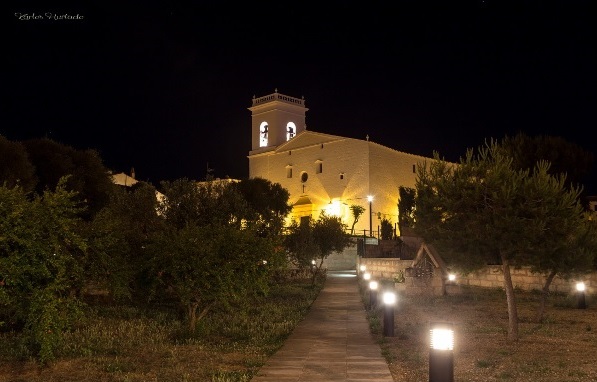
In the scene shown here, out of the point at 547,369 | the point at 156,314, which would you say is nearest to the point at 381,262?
the point at 156,314

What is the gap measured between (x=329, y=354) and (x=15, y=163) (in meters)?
29.5

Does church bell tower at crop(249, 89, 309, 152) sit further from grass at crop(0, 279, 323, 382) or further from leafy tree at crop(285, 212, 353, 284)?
grass at crop(0, 279, 323, 382)

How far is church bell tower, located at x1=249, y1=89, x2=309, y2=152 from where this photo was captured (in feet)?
259

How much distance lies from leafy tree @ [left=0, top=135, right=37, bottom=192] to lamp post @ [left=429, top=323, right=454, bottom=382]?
31842 mm

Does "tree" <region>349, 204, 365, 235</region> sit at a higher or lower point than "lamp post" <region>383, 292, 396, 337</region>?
higher

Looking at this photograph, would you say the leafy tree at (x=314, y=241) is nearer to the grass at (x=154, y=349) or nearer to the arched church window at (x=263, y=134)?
the grass at (x=154, y=349)

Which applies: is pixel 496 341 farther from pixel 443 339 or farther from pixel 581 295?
pixel 581 295

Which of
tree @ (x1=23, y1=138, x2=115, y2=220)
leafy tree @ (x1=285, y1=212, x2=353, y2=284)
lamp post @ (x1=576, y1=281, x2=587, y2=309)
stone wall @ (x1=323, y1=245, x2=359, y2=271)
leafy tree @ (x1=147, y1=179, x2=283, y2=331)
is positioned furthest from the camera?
stone wall @ (x1=323, y1=245, x2=359, y2=271)

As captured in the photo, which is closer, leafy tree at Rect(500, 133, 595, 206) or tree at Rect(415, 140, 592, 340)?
tree at Rect(415, 140, 592, 340)

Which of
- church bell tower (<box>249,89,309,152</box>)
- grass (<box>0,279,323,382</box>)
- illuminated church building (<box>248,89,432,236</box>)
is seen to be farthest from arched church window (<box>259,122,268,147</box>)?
grass (<box>0,279,323,382</box>)

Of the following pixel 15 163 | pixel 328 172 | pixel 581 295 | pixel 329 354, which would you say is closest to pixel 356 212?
pixel 328 172

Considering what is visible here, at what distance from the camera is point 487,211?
12.8 metres

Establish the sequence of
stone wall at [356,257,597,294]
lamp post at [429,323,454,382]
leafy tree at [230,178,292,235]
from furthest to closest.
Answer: leafy tree at [230,178,292,235]
stone wall at [356,257,597,294]
lamp post at [429,323,454,382]

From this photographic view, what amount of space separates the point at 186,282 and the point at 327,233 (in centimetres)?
2650
